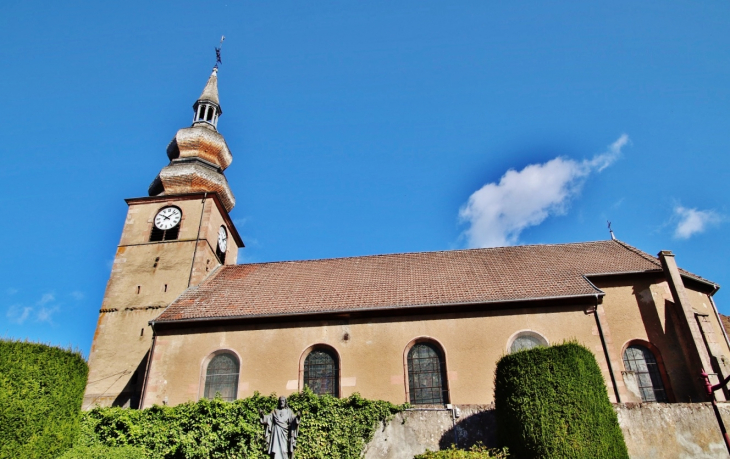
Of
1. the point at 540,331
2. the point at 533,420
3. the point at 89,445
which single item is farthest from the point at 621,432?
the point at 89,445

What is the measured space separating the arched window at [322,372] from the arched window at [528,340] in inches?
223

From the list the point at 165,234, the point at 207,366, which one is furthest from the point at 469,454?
the point at 165,234

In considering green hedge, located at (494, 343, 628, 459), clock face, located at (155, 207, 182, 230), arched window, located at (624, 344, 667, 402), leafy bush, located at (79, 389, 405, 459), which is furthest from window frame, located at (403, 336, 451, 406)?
clock face, located at (155, 207, 182, 230)

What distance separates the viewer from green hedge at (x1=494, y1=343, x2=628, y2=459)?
33.4 ft

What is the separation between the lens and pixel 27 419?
977cm

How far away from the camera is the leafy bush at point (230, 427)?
38.8 ft

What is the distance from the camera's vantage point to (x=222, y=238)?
24.5 m

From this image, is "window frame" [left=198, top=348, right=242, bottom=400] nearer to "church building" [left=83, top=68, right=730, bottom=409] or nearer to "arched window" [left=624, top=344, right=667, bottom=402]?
"church building" [left=83, top=68, right=730, bottom=409]

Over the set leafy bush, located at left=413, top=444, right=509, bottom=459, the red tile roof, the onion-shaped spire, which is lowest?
leafy bush, located at left=413, top=444, right=509, bottom=459

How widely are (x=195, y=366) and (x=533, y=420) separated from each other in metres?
10.9

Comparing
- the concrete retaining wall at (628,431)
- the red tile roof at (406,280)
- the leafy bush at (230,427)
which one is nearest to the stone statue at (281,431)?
the leafy bush at (230,427)

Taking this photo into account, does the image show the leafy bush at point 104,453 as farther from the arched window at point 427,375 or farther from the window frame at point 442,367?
the arched window at point 427,375

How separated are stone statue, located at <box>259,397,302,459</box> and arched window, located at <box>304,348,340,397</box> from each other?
14.0 ft

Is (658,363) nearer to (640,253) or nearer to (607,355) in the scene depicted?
(607,355)
